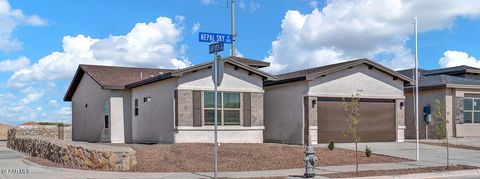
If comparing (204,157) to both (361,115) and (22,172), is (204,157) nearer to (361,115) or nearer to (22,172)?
(22,172)

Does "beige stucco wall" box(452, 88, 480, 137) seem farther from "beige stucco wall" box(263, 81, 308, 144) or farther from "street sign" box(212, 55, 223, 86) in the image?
"street sign" box(212, 55, 223, 86)

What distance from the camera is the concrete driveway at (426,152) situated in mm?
19125

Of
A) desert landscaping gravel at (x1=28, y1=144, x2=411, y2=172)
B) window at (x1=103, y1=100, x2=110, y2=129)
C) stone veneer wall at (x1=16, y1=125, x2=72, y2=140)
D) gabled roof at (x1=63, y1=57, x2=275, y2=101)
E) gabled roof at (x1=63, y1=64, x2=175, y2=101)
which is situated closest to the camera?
desert landscaping gravel at (x1=28, y1=144, x2=411, y2=172)

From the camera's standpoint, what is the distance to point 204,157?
17688 mm

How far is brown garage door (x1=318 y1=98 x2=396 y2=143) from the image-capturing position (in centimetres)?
2412

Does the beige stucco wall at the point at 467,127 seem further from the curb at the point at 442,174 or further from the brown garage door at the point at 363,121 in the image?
the curb at the point at 442,174

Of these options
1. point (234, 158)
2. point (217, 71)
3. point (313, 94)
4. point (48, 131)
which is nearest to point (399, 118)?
point (313, 94)

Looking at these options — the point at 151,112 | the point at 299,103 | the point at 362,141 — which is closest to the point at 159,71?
the point at 151,112

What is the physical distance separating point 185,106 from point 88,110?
38.1 feet

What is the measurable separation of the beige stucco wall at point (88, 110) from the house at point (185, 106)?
3.57 feet

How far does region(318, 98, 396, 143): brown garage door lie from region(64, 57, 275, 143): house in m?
2.76

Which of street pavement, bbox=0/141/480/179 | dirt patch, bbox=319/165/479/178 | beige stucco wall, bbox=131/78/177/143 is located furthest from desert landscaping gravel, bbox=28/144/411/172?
beige stucco wall, bbox=131/78/177/143

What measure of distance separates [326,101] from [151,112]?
7959 millimetres

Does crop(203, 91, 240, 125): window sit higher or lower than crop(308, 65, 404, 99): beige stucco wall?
lower
